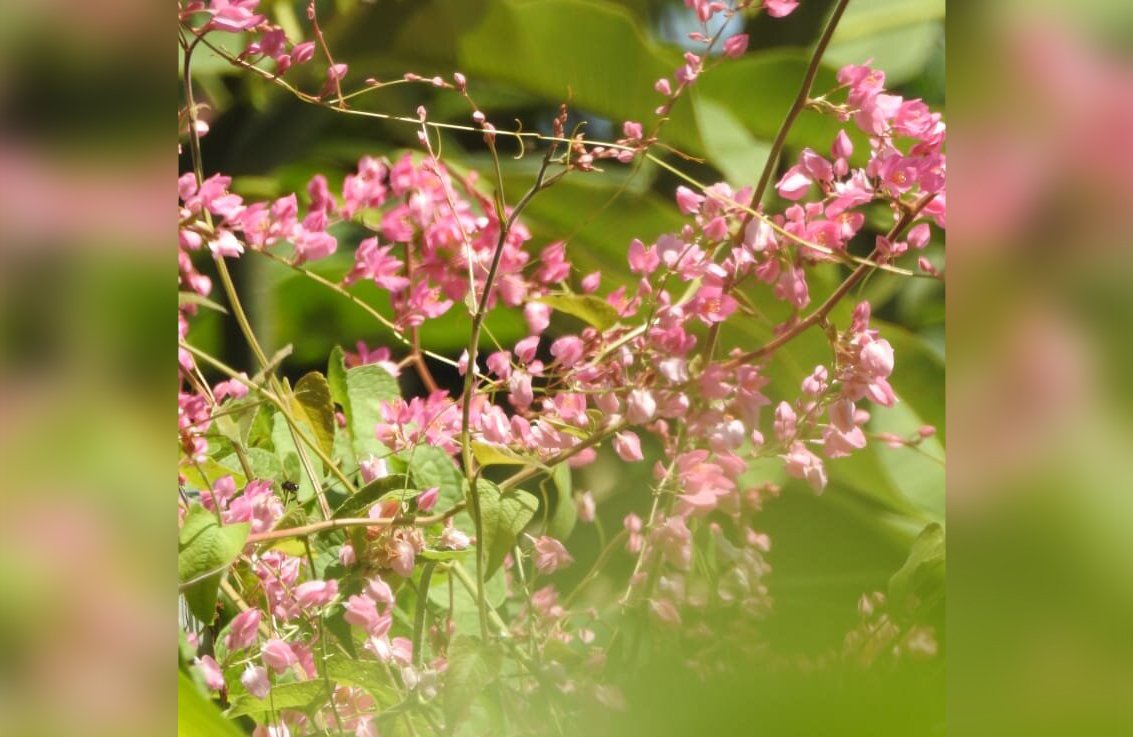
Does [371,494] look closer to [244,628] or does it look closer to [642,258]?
[244,628]

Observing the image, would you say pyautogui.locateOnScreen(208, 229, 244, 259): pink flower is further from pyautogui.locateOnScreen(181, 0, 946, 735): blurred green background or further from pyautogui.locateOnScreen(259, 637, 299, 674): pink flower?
pyautogui.locateOnScreen(259, 637, 299, 674): pink flower

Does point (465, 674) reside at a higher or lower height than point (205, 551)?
lower

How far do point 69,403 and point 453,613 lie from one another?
333mm

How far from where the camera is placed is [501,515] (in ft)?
2.21

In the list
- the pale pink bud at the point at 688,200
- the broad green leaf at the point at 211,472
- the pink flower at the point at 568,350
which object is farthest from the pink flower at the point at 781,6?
the broad green leaf at the point at 211,472

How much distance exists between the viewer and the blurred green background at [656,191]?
0.63 m

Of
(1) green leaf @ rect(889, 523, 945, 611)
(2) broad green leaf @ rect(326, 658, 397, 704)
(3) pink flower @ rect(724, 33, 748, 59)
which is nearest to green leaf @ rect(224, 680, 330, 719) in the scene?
(2) broad green leaf @ rect(326, 658, 397, 704)

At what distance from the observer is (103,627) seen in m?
0.47

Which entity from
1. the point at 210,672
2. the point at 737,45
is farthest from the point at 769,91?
the point at 210,672

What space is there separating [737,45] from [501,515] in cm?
31

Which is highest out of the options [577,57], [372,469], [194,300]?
[577,57]

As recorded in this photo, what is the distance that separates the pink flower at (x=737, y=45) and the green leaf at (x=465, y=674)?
39 centimetres

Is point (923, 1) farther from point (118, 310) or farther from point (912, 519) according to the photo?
point (118, 310)

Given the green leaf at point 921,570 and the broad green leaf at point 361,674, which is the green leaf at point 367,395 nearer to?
the broad green leaf at point 361,674
